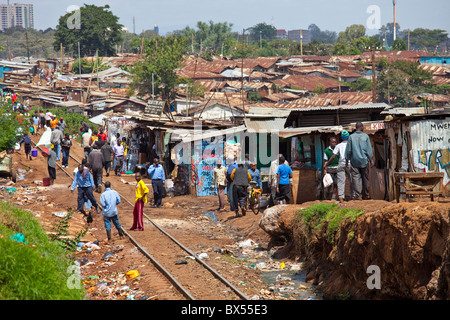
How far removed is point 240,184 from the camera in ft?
51.8

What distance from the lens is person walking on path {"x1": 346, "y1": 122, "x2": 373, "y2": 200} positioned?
11.8 meters

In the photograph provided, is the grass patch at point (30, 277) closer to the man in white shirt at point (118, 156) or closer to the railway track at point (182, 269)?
the railway track at point (182, 269)

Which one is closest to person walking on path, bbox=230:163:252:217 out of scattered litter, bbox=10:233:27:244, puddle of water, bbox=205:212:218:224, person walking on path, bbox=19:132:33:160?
puddle of water, bbox=205:212:218:224

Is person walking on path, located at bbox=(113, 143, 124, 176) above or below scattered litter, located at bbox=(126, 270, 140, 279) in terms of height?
above

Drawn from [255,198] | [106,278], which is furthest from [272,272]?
[255,198]

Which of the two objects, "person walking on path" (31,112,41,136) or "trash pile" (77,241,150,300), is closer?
"trash pile" (77,241,150,300)

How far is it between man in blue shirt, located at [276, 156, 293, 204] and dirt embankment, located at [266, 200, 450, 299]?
314 centimetres

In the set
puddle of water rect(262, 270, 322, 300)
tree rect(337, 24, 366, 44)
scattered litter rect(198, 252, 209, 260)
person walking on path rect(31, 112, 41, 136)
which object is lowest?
puddle of water rect(262, 270, 322, 300)

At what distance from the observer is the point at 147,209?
18.4 meters

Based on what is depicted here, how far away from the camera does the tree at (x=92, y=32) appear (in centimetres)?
8850

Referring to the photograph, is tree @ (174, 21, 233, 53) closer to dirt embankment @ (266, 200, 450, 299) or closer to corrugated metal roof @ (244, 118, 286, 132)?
corrugated metal roof @ (244, 118, 286, 132)

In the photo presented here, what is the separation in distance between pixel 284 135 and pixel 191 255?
17.0 ft

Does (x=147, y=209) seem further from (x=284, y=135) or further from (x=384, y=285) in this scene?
(x=384, y=285)

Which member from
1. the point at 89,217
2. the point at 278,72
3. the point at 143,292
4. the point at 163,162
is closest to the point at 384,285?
the point at 143,292
